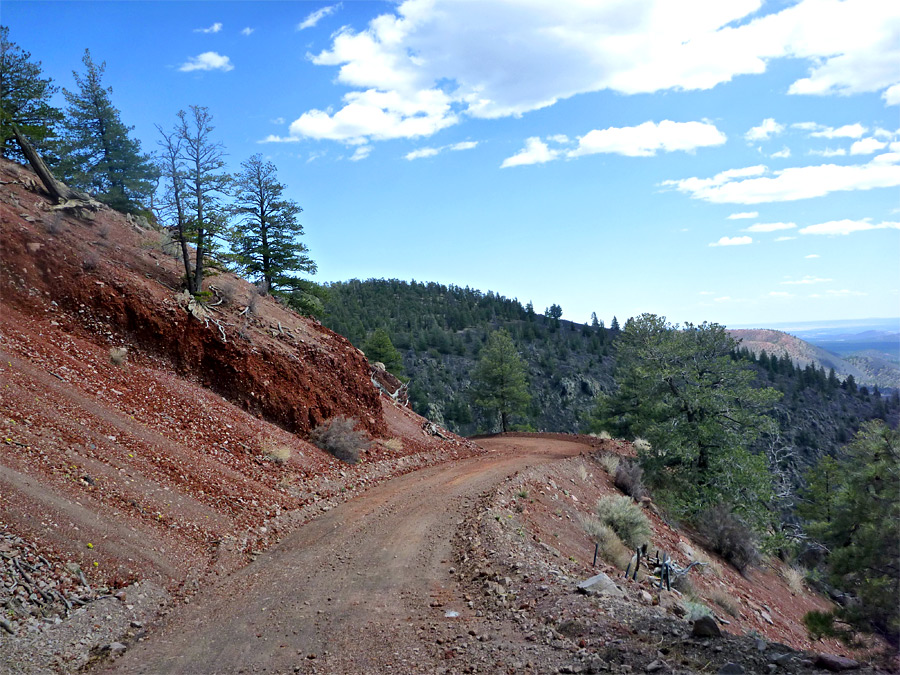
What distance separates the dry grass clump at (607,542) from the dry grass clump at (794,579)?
949cm

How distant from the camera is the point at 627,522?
1427 centimetres

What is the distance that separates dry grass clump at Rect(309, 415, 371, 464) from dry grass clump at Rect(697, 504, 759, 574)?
12.2 m

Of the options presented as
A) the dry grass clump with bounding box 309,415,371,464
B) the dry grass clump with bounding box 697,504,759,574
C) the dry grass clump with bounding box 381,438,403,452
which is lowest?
→ the dry grass clump with bounding box 697,504,759,574

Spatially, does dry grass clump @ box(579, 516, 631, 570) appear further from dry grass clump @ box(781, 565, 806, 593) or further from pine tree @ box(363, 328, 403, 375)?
pine tree @ box(363, 328, 403, 375)

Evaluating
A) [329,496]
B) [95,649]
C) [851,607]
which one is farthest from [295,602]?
[851,607]

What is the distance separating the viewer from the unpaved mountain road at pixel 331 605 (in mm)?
6453

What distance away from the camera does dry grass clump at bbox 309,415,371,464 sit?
17.0 meters

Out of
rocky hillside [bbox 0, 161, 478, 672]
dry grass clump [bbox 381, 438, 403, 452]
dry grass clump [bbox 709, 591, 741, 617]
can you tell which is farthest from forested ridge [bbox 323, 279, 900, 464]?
dry grass clump [bbox 709, 591, 741, 617]

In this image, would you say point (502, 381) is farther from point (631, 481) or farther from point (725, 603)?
point (725, 603)

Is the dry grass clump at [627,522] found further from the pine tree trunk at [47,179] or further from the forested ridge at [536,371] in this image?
the forested ridge at [536,371]

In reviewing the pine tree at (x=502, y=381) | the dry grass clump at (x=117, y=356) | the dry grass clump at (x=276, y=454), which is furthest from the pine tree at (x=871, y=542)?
the pine tree at (x=502, y=381)

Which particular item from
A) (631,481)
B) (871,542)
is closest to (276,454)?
(871,542)

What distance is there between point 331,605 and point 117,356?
982 centimetres

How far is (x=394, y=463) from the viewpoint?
734 inches
